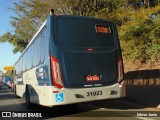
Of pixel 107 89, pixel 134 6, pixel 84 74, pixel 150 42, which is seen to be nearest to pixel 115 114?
pixel 107 89

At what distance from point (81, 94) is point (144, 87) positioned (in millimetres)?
8507

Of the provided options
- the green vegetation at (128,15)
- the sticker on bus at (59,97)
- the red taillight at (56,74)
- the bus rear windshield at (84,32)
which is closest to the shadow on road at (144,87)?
the green vegetation at (128,15)

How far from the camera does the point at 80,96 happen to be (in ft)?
36.9

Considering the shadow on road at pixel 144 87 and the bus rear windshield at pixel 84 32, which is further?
the shadow on road at pixel 144 87

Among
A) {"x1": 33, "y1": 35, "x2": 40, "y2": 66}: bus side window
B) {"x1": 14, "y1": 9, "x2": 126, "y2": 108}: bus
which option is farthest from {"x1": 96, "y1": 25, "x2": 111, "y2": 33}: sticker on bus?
{"x1": 33, "y1": 35, "x2": 40, "y2": 66}: bus side window

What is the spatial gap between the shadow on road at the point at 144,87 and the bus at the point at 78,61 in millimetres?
2986

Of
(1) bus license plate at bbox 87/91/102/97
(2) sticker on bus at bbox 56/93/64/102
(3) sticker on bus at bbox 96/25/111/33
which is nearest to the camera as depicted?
(2) sticker on bus at bbox 56/93/64/102

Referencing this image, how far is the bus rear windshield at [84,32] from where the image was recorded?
11.5 m

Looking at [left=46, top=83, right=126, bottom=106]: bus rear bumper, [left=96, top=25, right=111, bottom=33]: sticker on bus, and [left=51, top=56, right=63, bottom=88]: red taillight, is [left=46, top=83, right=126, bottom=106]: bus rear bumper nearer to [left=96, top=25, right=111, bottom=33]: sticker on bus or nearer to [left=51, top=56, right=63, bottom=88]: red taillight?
[left=51, top=56, right=63, bottom=88]: red taillight

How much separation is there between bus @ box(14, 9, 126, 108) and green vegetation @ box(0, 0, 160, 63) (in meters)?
12.4

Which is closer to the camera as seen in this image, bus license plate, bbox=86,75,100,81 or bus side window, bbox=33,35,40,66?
bus license plate, bbox=86,75,100,81

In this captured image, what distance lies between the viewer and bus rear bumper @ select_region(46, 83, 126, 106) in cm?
1096

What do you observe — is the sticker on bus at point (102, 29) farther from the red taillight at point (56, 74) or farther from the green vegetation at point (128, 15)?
the green vegetation at point (128, 15)

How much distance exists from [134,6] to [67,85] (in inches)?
720
